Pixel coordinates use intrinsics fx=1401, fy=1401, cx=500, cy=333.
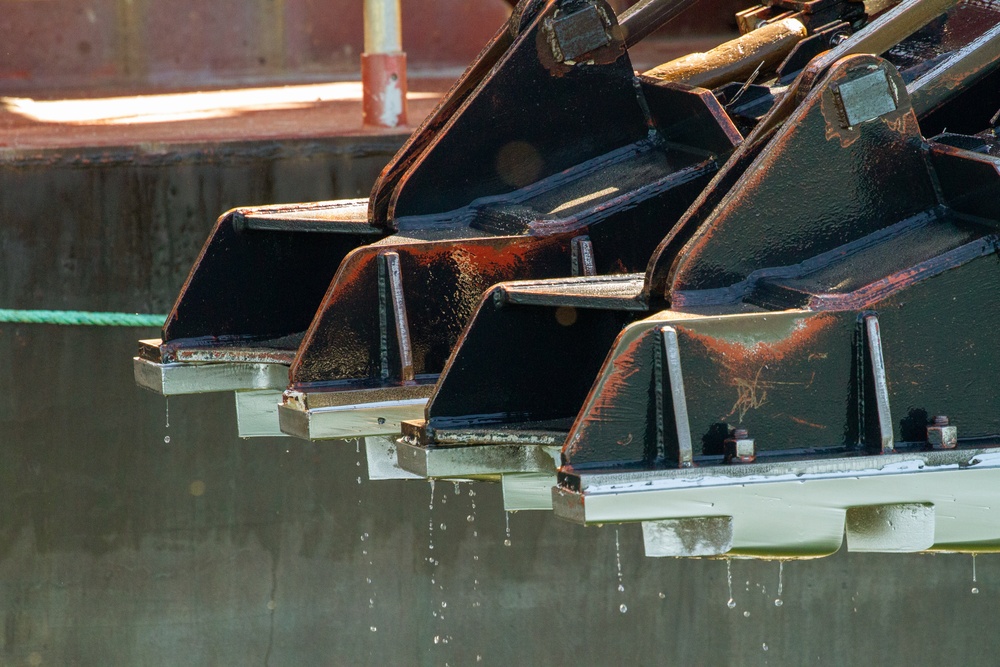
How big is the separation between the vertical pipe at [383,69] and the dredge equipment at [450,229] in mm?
1339

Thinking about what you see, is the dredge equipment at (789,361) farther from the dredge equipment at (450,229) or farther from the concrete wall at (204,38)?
the concrete wall at (204,38)

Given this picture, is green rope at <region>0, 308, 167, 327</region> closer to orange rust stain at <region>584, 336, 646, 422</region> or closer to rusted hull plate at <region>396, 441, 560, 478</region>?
rusted hull plate at <region>396, 441, 560, 478</region>

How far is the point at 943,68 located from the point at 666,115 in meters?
0.91

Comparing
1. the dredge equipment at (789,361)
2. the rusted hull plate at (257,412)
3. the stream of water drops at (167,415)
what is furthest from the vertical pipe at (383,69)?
the dredge equipment at (789,361)

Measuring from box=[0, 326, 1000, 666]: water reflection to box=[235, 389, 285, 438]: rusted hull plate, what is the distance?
1.09m

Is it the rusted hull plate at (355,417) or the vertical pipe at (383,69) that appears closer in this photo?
the rusted hull plate at (355,417)

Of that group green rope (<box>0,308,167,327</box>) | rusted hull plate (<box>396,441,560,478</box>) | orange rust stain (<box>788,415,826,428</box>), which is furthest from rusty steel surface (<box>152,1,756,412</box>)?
orange rust stain (<box>788,415,826,428</box>)

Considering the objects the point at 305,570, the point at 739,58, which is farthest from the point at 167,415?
the point at 739,58

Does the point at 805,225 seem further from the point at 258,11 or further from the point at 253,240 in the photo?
the point at 258,11

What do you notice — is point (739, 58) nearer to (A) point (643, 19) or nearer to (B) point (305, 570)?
(A) point (643, 19)

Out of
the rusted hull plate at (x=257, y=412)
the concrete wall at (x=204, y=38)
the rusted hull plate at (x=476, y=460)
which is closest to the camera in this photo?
the rusted hull plate at (x=476, y=460)

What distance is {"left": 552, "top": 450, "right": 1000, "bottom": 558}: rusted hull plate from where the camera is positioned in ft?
10.1

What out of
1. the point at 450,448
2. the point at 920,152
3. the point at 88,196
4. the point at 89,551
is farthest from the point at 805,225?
the point at 89,551

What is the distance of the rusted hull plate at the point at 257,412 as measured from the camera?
15.1ft
